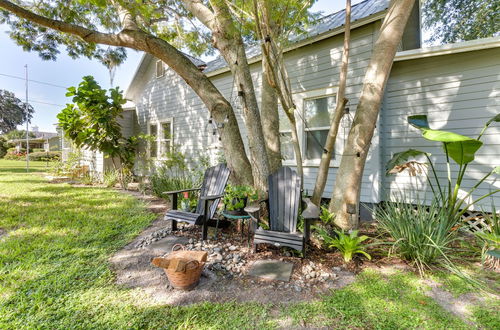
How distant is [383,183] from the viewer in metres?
4.76

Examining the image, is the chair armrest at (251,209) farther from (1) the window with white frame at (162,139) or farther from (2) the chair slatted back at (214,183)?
(1) the window with white frame at (162,139)

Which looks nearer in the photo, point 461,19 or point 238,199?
point 238,199

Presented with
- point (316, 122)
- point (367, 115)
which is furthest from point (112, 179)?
point (367, 115)

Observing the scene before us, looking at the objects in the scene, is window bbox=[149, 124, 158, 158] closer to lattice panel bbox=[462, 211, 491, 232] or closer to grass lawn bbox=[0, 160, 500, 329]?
grass lawn bbox=[0, 160, 500, 329]

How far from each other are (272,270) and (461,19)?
15334 mm

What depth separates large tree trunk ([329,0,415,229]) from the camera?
2983 mm

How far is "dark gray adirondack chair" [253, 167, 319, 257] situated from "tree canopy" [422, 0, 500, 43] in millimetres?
12828

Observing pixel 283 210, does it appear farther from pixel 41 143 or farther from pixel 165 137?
pixel 41 143

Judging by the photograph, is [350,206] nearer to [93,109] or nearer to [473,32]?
[93,109]

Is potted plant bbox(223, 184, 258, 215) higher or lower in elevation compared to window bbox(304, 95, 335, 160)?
lower

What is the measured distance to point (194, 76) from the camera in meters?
3.88

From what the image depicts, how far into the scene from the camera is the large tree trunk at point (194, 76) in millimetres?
3752

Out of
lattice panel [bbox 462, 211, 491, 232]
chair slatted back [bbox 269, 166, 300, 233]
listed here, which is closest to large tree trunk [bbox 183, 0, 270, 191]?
chair slatted back [bbox 269, 166, 300, 233]

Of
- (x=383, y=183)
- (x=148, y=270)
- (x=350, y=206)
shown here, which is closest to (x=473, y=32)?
(x=383, y=183)
